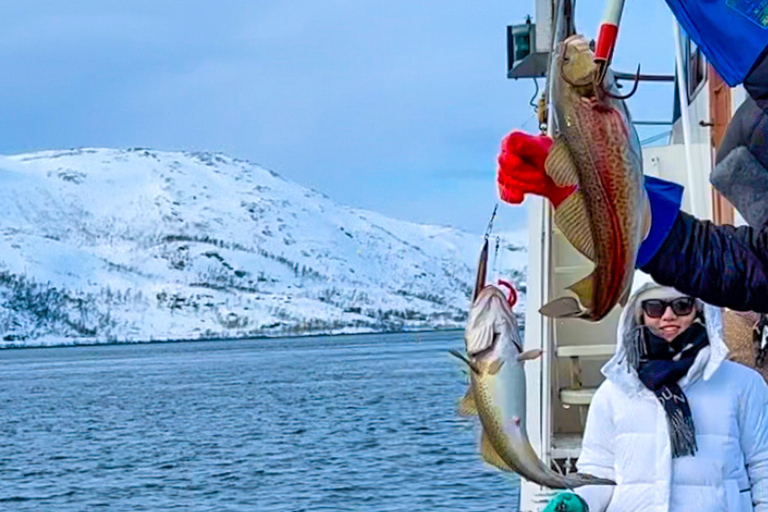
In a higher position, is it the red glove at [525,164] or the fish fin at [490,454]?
the red glove at [525,164]

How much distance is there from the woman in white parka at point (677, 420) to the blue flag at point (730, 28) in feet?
7.83

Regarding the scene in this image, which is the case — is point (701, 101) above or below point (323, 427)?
above

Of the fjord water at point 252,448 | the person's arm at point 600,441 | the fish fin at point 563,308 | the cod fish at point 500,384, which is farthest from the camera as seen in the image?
the fjord water at point 252,448

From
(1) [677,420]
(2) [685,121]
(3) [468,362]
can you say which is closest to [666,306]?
(1) [677,420]

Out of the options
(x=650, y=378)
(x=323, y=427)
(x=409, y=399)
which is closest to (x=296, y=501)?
(x=323, y=427)

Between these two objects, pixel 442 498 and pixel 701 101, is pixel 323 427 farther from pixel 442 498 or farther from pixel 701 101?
pixel 701 101

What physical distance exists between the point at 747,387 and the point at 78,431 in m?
48.8

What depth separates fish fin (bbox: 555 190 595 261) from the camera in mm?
2797

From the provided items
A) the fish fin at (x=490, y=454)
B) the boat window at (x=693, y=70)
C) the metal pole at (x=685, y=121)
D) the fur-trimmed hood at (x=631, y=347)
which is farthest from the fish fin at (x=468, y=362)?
the boat window at (x=693, y=70)

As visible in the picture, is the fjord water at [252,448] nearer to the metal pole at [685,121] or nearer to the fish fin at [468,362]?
the fish fin at [468,362]

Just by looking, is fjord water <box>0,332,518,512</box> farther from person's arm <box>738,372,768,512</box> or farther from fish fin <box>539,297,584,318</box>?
fish fin <box>539,297,584,318</box>

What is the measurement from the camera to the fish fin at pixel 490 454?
14.6ft

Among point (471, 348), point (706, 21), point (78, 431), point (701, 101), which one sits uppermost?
point (701, 101)

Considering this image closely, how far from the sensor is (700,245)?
2.97m
